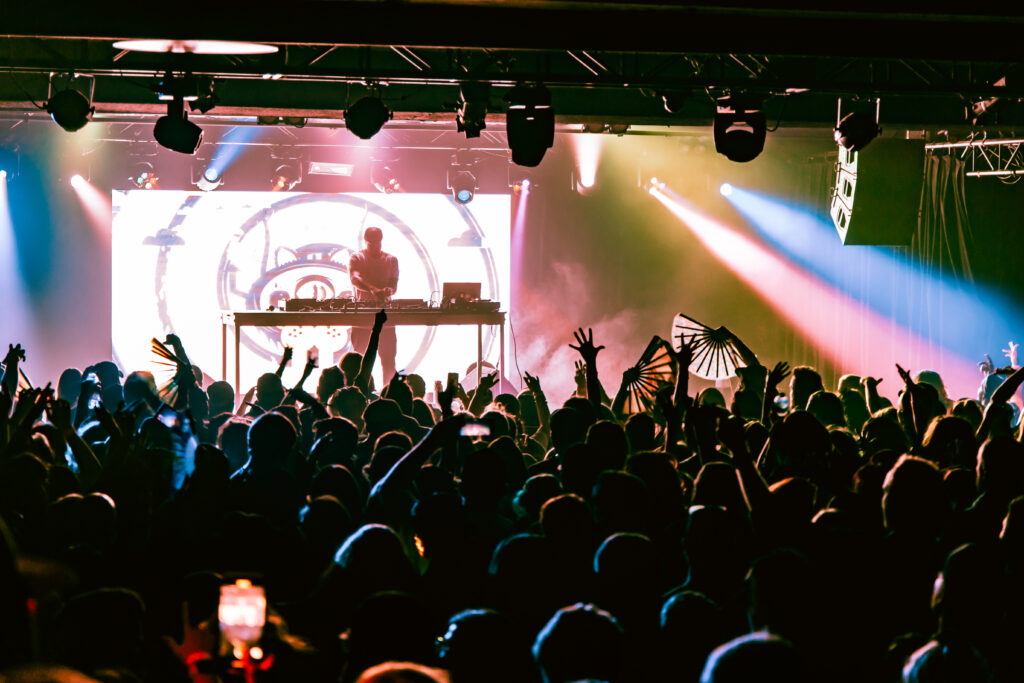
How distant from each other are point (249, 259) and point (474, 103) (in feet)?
15.6

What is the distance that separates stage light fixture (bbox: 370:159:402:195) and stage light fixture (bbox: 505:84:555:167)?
464 cm

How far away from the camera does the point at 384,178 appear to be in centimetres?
1020

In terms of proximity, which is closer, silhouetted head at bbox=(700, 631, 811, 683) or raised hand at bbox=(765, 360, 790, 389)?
silhouetted head at bbox=(700, 631, 811, 683)

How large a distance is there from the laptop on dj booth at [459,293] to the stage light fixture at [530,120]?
2.30 m

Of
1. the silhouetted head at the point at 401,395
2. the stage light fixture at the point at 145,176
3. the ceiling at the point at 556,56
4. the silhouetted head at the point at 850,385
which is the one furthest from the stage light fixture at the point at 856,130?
the stage light fixture at the point at 145,176

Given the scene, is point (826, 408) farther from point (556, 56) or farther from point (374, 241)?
point (374, 241)

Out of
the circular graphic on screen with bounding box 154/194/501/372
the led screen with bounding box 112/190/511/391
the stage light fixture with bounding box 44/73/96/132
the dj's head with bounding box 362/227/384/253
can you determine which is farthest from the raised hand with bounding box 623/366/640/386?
the circular graphic on screen with bounding box 154/194/501/372

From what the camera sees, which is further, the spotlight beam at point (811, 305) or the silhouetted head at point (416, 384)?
the spotlight beam at point (811, 305)

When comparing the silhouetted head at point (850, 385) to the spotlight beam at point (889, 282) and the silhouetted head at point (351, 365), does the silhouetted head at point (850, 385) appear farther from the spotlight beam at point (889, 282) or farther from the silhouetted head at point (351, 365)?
the spotlight beam at point (889, 282)

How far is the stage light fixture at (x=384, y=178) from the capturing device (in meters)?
10.2

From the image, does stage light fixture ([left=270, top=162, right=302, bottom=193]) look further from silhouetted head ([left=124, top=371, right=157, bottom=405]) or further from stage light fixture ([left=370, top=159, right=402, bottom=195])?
silhouetted head ([left=124, top=371, right=157, bottom=405])

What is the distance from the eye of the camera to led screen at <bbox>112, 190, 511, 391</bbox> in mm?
9977

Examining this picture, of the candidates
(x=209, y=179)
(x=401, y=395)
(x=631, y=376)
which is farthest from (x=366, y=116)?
(x=209, y=179)

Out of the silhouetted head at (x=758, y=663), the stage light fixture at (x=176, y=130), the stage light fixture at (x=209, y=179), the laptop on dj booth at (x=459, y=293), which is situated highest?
the stage light fixture at (x=209, y=179)
